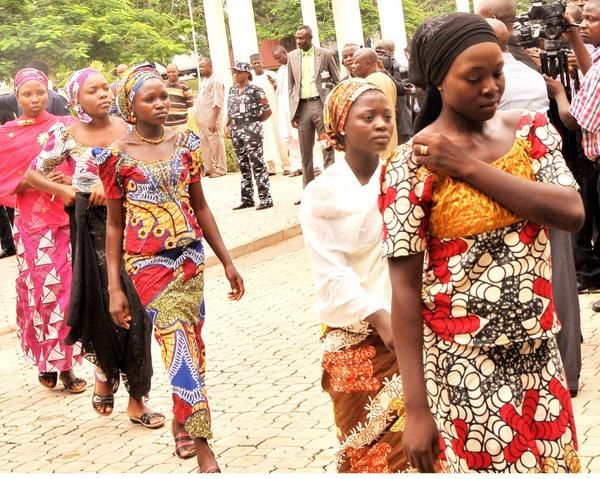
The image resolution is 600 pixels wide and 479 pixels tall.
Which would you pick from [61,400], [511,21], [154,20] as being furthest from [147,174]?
[154,20]

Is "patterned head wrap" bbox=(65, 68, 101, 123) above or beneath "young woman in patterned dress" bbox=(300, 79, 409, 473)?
above

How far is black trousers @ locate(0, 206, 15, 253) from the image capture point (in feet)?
56.6

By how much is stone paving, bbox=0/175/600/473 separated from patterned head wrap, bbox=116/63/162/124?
187cm

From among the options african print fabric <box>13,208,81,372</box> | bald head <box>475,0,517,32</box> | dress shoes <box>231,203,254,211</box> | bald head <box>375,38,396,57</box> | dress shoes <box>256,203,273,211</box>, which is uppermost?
bald head <box>475,0,517,32</box>

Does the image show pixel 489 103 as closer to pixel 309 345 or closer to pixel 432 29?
pixel 432 29

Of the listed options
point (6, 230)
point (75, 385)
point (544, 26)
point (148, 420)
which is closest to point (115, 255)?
point (148, 420)

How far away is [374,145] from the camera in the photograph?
5.34 metres

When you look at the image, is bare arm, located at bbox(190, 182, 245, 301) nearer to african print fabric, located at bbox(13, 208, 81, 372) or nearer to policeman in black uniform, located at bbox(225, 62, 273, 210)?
african print fabric, located at bbox(13, 208, 81, 372)

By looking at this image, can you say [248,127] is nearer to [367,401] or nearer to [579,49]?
[579,49]

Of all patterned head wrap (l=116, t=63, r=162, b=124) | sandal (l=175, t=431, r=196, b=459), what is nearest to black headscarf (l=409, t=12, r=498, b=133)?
patterned head wrap (l=116, t=63, r=162, b=124)

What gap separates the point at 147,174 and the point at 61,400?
2.92 m

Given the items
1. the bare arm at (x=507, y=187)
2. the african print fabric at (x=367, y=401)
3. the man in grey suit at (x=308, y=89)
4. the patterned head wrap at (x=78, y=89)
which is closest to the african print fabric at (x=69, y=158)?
the patterned head wrap at (x=78, y=89)

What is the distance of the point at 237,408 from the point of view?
7777 millimetres

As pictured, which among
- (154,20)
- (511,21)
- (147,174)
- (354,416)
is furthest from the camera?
(154,20)
